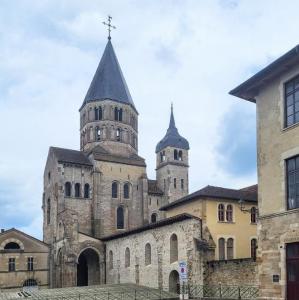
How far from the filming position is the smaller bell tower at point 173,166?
196ft

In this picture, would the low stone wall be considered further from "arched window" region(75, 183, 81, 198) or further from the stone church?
"arched window" region(75, 183, 81, 198)

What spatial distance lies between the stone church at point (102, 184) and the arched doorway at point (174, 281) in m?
9.96

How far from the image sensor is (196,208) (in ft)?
110

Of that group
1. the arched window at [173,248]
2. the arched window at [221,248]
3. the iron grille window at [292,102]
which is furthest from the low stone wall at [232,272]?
the iron grille window at [292,102]

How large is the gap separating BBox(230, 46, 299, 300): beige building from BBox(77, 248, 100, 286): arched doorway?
103ft

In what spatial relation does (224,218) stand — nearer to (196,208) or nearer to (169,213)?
(196,208)

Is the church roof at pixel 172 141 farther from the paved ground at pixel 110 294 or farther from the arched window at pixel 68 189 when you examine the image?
the paved ground at pixel 110 294

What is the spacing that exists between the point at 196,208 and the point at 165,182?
2675 cm

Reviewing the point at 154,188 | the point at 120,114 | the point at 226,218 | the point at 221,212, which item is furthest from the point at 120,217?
the point at 221,212

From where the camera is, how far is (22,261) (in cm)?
4659

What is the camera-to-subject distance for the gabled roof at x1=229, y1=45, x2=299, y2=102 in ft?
52.3

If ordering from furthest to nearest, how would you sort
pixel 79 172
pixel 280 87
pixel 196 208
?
pixel 79 172, pixel 196 208, pixel 280 87

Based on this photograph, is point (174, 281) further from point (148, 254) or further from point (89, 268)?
point (89, 268)

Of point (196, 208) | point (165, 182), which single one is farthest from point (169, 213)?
point (165, 182)
